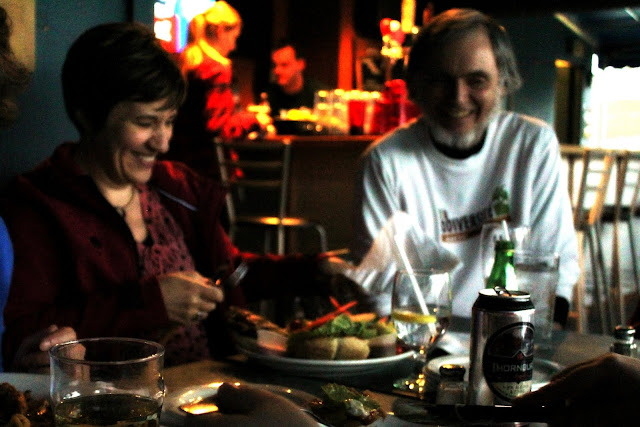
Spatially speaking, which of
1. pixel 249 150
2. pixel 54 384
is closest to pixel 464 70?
pixel 54 384

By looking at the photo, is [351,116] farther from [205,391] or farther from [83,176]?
[205,391]

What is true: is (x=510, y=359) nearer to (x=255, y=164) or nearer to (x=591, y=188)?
(x=255, y=164)

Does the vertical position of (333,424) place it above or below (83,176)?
below

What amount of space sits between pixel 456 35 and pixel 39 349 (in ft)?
5.22

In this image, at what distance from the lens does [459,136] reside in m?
2.30

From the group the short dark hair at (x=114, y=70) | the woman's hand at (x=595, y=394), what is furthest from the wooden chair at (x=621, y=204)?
the woman's hand at (x=595, y=394)

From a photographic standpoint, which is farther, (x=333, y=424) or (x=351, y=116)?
(x=351, y=116)

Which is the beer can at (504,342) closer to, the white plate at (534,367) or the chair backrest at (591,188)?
the white plate at (534,367)

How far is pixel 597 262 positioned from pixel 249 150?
221 cm

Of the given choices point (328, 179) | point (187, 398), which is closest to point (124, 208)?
point (187, 398)

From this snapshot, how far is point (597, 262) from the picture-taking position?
4.50 m

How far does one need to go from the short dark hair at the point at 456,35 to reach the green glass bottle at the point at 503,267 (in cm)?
98

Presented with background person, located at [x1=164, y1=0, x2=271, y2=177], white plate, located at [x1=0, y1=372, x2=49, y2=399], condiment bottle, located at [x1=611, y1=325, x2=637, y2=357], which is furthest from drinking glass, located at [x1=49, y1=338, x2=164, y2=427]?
background person, located at [x1=164, y1=0, x2=271, y2=177]

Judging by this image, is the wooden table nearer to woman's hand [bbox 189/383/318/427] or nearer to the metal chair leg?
woman's hand [bbox 189/383/318/427]
